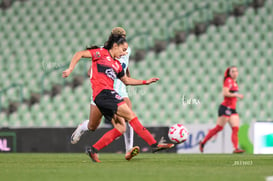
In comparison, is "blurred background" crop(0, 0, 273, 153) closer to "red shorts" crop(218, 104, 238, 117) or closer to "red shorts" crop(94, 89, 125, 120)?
"red shorts" crop(218, 104, 238, 117)

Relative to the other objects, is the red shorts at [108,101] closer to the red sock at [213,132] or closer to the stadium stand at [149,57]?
the red sock at [213,132]

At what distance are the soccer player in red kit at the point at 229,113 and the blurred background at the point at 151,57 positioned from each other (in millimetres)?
2006

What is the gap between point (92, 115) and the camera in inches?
307

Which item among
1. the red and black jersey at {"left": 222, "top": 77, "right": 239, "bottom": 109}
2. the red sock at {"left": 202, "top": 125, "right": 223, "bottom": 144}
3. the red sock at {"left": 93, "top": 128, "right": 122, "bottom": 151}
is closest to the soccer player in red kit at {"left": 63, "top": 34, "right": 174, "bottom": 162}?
the red sock at {"left": 93, "top": 128, "right": 122, "bottom": 151}

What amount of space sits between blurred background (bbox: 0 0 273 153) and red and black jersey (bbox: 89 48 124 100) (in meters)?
5.84

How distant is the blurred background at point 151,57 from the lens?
13.5 meters

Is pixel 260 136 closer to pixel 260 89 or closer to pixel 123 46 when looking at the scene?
pixel 260 89

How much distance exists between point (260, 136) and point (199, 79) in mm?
3172

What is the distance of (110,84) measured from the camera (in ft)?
23.7

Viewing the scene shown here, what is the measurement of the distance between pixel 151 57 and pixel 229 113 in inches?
150

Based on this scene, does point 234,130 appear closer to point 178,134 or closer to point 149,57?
point 178,134

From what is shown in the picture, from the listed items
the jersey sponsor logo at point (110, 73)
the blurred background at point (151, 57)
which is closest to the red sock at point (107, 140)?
the jersey sponsor logo at point (110, 73)

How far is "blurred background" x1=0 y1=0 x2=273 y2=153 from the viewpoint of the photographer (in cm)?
1352
